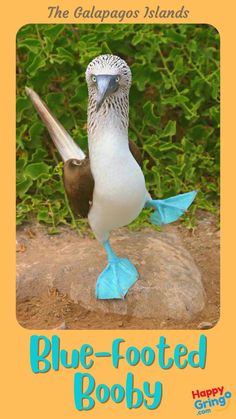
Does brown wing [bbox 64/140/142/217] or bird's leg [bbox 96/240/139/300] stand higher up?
brown wing [bbox 64/140/142/217]

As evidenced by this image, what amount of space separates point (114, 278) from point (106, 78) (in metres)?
0.77

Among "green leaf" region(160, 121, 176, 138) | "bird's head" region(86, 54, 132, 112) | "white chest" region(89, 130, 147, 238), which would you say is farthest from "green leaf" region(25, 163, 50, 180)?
"bird's head" region(86, 54, 132, 112)

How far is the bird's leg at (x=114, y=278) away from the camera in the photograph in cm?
255

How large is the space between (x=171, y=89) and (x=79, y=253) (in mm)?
934

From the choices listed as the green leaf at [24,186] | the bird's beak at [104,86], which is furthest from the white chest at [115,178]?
the green leaf at [24,186]

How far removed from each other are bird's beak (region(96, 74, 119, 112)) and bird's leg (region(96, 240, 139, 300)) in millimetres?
599

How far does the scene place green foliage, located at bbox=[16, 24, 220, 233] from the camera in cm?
306

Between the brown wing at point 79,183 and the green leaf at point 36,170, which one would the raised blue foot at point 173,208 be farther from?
the green leaf at point 36,170

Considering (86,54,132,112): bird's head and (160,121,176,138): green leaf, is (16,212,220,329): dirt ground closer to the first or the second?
(160,121,176,138): green leaf

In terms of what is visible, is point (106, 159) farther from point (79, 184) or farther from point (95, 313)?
point (95, 313)

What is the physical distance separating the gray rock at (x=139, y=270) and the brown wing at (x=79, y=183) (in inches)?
13.4

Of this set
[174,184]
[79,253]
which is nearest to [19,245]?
[79,253]

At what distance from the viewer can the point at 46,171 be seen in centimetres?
308

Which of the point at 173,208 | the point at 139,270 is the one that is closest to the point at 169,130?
the point at 173,208
